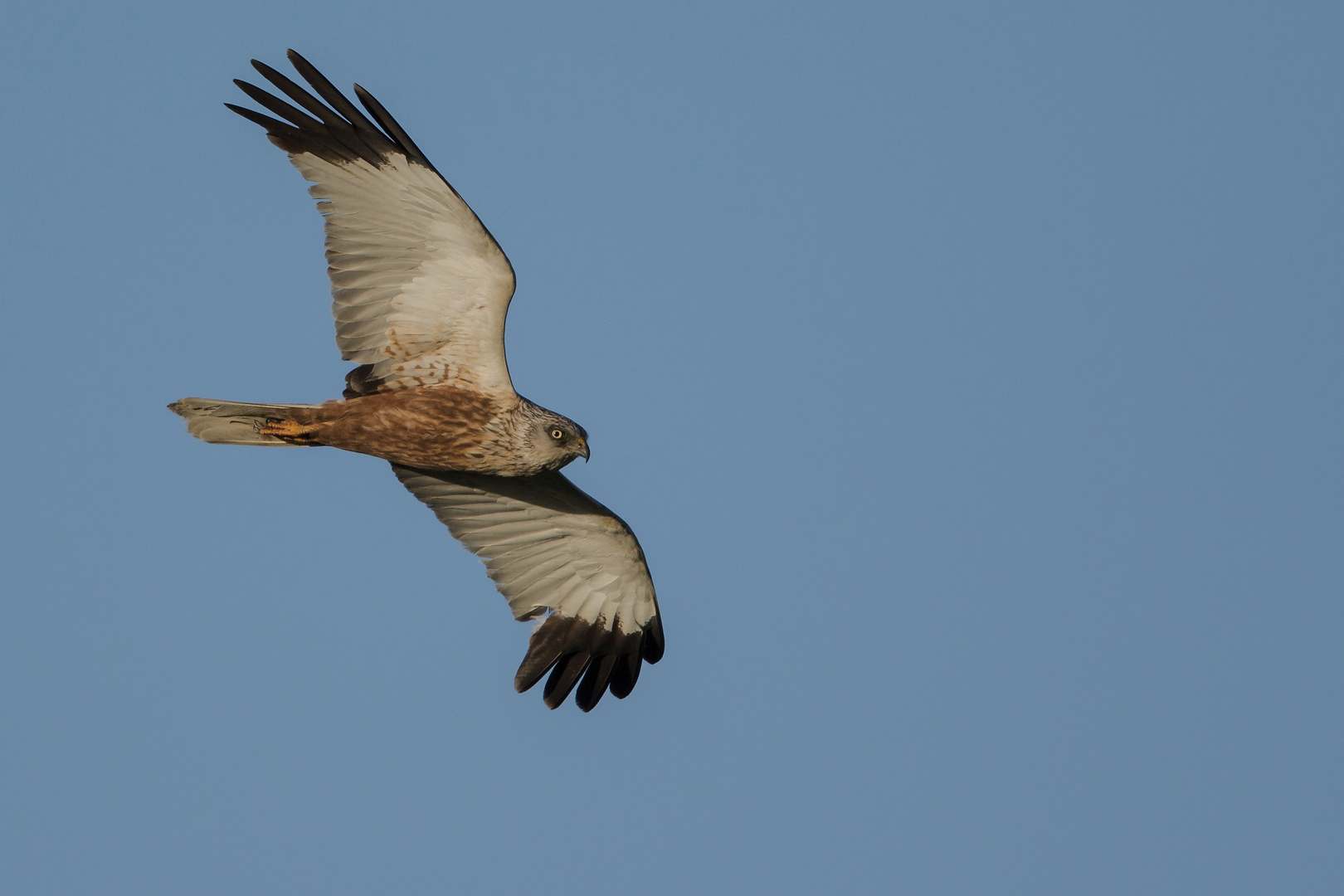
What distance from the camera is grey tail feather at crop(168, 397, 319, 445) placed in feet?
34.4

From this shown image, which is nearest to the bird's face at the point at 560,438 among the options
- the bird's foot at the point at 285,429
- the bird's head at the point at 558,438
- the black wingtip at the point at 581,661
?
the bird's head at the point at 558,438

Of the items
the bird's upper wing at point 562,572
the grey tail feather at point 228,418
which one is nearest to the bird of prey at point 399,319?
the grey tail feather at point 228,418

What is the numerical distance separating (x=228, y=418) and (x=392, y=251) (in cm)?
171

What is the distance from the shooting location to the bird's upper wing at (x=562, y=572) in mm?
12336

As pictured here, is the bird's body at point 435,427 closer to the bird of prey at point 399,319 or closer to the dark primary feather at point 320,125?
the bird of prey at point 399,319

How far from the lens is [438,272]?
10570 mm

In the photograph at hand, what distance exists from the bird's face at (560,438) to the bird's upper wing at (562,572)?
5.06 feet

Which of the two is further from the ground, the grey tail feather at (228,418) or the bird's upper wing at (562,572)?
the bird's upper wing at (562,572)

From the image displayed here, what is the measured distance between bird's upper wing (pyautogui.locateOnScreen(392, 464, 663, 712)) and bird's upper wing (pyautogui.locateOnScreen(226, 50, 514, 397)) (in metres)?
1.60

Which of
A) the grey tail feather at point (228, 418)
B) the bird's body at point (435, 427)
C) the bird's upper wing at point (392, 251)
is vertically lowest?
the grey tail feather at point (228, 418)

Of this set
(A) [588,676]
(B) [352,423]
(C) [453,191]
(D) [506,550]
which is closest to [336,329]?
(B) [352,423]

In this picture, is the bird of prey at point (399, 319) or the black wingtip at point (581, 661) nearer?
the bird of prey at point (399, 319)

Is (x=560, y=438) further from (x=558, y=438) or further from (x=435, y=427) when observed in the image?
(x=435, y=427)

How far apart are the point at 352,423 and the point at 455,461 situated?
0.80 meters
